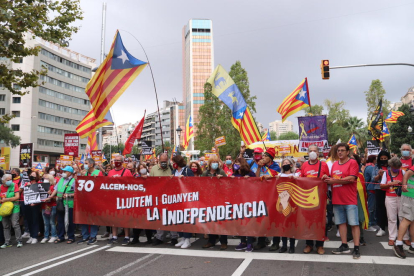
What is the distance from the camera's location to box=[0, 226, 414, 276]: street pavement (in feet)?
18.0

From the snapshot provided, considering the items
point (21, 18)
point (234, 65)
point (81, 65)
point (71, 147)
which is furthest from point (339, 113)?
point (21, 18)

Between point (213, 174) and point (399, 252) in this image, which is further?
point (213, 174)

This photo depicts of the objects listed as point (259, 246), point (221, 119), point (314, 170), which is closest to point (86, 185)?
point (259, 246)

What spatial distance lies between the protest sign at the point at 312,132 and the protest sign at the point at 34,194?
9.18 metres

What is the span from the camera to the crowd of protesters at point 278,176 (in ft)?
20.5

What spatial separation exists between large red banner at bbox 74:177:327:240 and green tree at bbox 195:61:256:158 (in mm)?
32774

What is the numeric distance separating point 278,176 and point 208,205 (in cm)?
159

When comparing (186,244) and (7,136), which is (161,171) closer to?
(186,244)

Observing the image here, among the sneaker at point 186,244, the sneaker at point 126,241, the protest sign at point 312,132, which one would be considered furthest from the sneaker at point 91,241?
the protest sign at point 312,132

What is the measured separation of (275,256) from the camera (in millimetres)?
6359

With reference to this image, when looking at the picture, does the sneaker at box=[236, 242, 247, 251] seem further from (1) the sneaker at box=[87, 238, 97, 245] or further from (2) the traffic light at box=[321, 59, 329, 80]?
(2) the traffic light at box=[321, 59, 329, 80]

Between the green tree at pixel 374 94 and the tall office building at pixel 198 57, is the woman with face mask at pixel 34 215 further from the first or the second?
the tall office building at pixel 198 57

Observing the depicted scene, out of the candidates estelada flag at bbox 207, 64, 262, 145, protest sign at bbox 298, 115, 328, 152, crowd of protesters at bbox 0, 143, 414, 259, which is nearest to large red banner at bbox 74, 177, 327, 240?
crowd of protesters at bbox 0, 143, 414, 259

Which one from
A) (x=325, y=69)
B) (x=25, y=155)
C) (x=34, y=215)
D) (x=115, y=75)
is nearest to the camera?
(x=34, y=215)
